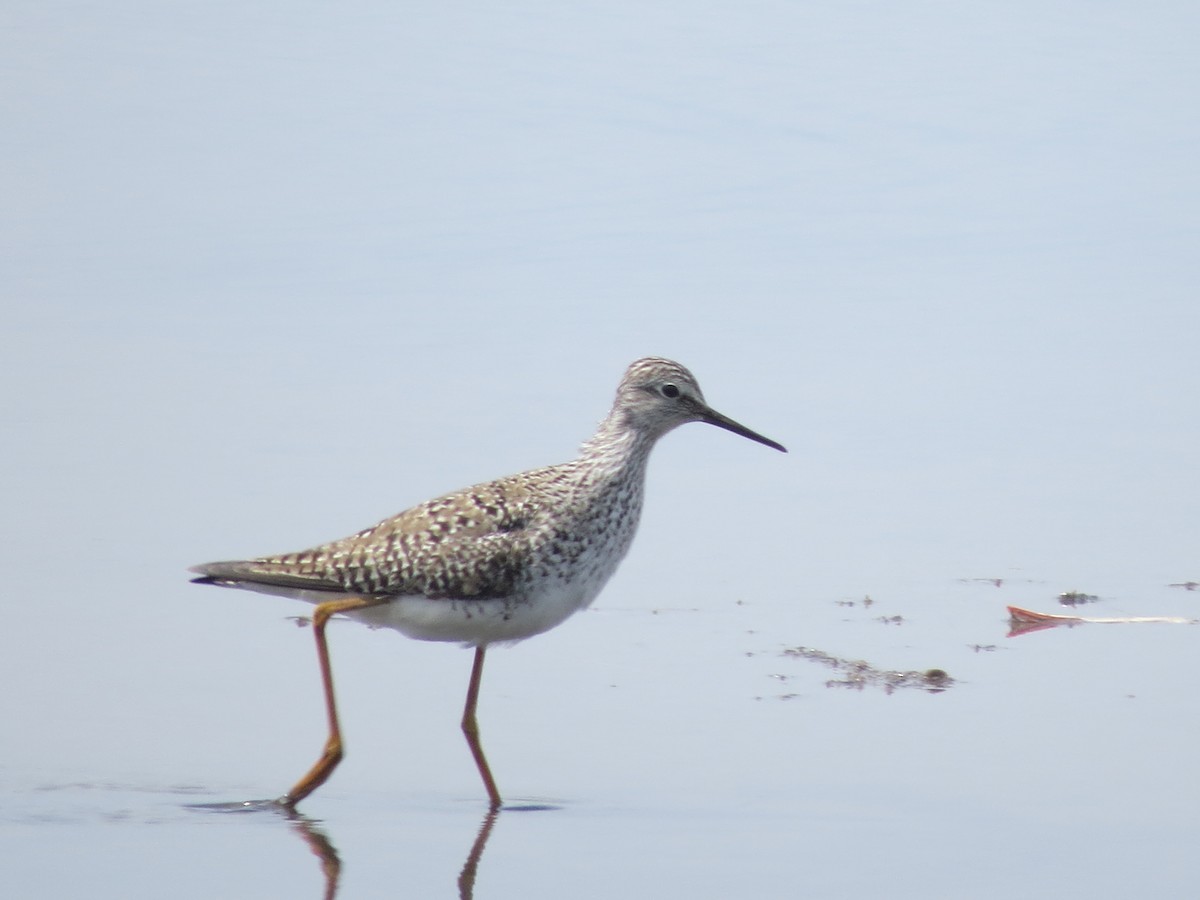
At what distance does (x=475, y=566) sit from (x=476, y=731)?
1.87ft

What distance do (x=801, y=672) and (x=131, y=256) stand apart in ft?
20.5

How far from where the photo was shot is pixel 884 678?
847 cm

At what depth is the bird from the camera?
7766 millimetres

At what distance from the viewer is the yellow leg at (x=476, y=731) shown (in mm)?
7500

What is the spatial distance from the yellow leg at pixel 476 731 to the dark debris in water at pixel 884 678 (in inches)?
54.5

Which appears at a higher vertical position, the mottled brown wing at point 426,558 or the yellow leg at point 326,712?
the mottled brown wing at point 426,558

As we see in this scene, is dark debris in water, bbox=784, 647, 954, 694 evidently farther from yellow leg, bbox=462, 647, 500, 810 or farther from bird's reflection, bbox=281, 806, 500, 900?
bird's reflection, bbox=281, 806, 500, 900

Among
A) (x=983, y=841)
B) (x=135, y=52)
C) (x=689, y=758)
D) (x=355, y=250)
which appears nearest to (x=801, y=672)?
(x=689, y=758)

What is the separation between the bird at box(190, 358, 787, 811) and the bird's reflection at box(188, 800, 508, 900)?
0.96 feet

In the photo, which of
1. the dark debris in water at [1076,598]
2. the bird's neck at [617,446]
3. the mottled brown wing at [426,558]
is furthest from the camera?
the dark debris in water at [1076,598]

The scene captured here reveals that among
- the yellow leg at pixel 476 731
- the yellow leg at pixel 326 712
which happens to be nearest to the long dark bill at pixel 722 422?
the yellow leg at pixel 476 731

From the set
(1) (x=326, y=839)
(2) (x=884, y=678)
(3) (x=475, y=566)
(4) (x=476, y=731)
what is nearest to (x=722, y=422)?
(2) (x=884, y=678)

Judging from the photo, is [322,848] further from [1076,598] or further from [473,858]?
[1076,598]

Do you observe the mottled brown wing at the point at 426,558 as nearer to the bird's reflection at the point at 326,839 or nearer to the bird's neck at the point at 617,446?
the bird's neck at the point at 617,446
